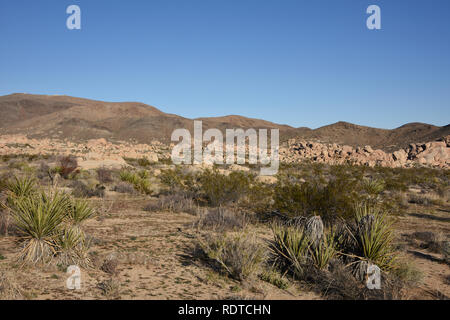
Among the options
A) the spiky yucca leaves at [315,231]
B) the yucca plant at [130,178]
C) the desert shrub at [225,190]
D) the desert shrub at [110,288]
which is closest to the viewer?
the desert shrub at [110,288]

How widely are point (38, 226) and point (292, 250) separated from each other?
4.46 m

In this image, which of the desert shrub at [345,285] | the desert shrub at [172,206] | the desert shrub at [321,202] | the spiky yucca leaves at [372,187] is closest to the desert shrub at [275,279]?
the desert shrub at [345,285]

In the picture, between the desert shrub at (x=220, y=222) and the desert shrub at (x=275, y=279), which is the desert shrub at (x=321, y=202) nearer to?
the desert shrub at (x=220, y=222)

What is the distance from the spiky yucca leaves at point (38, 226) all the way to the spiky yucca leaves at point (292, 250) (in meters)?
3.98

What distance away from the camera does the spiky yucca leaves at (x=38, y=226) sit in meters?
5.52

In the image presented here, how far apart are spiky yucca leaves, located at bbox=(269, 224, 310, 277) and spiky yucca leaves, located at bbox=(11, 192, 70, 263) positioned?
13.0 feet

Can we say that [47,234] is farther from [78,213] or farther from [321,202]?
[321,202]

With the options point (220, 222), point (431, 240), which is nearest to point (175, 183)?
point (220, 222)

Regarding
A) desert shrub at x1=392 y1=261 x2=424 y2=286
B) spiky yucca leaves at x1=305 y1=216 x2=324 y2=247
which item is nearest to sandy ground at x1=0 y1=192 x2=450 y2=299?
desert shrub at x1=392 y1=261 x2=424 y2=286

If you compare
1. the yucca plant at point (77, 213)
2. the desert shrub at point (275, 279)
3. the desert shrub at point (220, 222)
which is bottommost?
the desert shrub at point (275, 279)

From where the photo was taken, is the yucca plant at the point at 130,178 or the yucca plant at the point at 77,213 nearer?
the yucca plant at the point at 77,213

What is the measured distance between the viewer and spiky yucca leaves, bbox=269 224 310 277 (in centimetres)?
581

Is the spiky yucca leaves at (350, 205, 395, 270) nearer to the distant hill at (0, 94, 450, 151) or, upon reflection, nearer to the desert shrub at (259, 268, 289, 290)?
the desert shrub at (259, 268, 289, 290)

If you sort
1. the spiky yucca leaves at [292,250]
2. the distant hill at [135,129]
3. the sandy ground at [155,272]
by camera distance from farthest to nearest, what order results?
the distant hill at [135,129]
the spiky yucca leaves at [292,250]
the sandy ground at [155,272]
